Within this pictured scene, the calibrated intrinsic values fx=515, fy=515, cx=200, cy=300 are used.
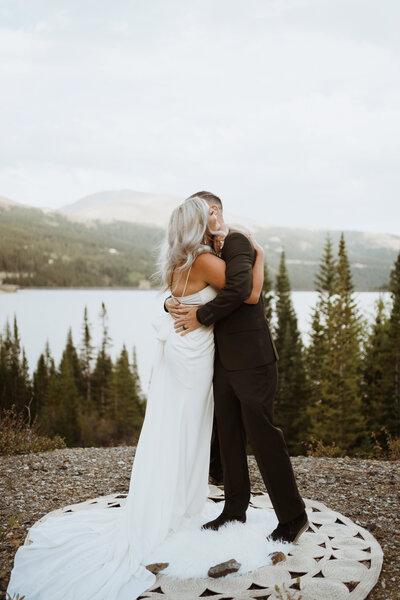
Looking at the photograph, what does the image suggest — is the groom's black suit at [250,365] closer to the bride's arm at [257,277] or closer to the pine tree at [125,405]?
the bride's arm at [257,277]

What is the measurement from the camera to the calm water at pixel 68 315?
90.5m

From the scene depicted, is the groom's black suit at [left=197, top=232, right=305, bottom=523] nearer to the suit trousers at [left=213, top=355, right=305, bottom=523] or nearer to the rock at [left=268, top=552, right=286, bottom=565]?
the suit trousers at [left=213, top=355, right=305, bottom=523]

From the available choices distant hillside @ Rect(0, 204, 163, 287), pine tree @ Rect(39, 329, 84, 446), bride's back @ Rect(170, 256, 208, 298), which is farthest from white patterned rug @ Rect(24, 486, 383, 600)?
distant hillside @ Rect(0, 204, 163, 287)

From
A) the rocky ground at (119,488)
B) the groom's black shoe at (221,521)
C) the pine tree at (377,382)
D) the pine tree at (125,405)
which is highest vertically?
the groom's black shoe at (221,521)

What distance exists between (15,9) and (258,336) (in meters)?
37.0

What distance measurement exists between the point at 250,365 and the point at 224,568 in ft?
4.35

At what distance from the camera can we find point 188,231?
3498mm

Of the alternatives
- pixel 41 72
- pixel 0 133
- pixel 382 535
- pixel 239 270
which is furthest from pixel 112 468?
pixel 0 133

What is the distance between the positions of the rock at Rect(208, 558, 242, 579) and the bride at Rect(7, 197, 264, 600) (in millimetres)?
385

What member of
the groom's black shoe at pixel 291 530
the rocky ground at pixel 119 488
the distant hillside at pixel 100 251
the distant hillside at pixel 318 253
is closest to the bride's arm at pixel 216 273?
the groom's black shoe at pixel 291 530

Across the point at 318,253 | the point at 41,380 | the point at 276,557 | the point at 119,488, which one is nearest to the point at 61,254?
the point at 41,380

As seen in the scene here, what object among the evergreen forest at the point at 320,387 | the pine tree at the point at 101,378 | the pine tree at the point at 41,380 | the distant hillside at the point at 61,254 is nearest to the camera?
the evergreen forest at the point at 320,387

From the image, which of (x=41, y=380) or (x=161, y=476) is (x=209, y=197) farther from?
(x=41, y=380)

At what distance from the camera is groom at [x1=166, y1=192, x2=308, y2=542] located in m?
3.52
